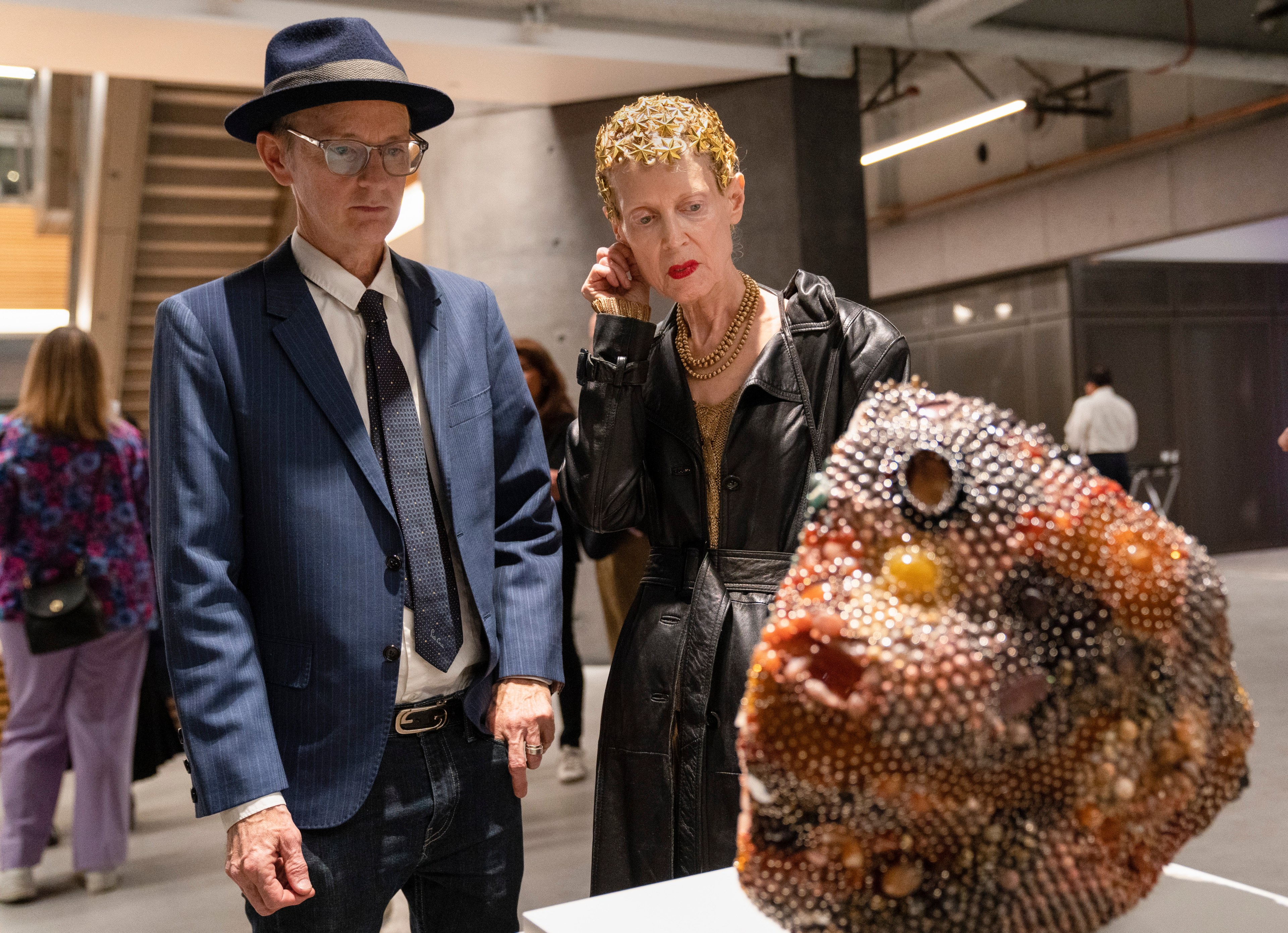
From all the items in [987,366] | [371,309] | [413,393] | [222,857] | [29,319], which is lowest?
[222,857]

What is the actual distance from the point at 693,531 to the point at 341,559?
51 centimetres

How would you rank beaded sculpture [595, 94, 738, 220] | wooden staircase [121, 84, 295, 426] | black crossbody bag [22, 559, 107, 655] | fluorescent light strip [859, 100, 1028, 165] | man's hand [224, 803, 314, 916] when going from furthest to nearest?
fluorescent light strip [859, 100, 1028, 165], wooden staircase [121, 84, 295, 426], black crossbody bag [22, 559, 107, 655], beaded sculpture [595, 94, 738, 220], man's hand [224, 803, 314, 916]

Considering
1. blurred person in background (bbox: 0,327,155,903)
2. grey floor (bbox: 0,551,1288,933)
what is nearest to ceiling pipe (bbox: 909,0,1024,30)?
grey floor (bbox: 0,551,1288,933)

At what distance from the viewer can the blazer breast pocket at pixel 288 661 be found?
1.58m

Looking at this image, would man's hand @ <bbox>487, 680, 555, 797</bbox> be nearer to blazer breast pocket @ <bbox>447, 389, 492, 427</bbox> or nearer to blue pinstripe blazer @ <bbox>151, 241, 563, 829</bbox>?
blue pinstripe blazer @ <bbox>151, 241, 563, 829</bbox>

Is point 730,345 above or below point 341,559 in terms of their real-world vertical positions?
above

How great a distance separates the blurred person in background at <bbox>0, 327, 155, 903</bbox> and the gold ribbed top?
121 inches

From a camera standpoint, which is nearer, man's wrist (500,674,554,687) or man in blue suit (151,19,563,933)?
man in blue suit (151,19,563,933)

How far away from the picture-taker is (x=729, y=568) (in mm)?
1673

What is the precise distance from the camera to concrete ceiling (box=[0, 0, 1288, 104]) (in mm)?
5773

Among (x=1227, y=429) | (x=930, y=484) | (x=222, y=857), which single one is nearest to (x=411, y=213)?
(x=222, y=857)

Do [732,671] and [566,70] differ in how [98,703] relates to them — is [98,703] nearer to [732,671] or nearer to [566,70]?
[732,671]

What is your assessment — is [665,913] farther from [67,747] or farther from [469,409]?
[67,747]

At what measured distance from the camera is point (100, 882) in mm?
4156
